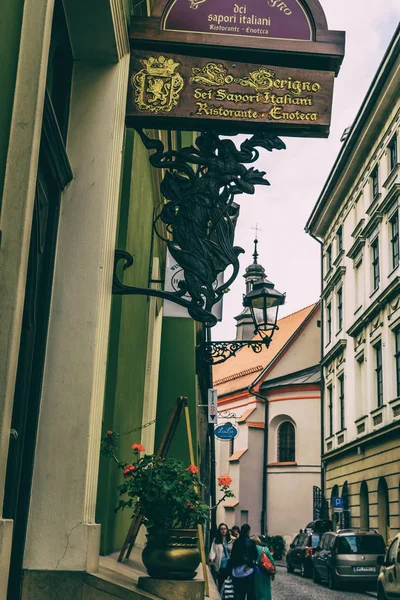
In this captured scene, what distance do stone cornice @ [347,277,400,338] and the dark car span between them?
7.95 meters

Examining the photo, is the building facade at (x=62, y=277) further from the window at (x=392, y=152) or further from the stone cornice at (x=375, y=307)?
the window at (x=392, y=152)

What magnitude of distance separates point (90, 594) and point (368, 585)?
59.6 ft

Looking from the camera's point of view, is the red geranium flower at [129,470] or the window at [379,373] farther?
the window at [379,373]

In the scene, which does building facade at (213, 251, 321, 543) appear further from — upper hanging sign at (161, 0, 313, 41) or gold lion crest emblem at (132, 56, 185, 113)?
gold lion crest emblem at (132, 56, 185, 113)

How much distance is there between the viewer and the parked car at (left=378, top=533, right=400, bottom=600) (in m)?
13.5

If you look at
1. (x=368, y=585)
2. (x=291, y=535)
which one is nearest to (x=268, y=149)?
(x=368, y=585)

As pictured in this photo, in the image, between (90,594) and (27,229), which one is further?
(90,594)

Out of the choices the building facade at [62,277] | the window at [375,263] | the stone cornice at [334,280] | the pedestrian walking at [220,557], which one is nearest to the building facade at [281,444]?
the stone cornice at [334,280]

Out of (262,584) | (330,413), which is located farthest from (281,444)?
(262,584)

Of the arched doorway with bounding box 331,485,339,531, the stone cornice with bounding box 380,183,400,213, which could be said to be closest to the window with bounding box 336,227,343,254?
the stone cornice with bounding box 380,183,400,213

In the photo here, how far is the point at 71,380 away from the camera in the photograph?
14.3ft

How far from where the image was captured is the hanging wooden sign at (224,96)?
201 inches

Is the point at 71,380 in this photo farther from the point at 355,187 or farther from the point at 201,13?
the point at 355,187

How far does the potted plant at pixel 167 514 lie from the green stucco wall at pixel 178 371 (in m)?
8.33
